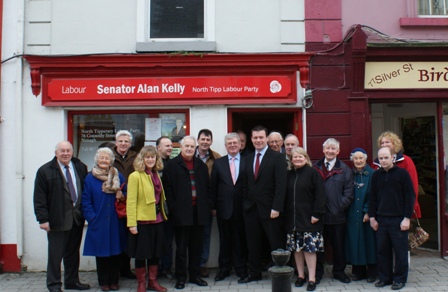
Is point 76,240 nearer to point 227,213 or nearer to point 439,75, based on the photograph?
point 227,213

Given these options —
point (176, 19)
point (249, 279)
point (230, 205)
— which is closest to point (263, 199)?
point (230, 205)

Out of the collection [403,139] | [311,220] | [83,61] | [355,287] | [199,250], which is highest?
[83,61]

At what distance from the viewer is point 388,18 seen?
291 inches

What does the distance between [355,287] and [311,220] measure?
1.10 metres

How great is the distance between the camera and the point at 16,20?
7.23m

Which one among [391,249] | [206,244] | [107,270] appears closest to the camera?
[391,249]

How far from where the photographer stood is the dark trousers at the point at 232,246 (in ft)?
21.2

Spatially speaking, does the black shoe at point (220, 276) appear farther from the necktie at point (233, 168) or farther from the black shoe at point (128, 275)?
the necktie at point (233, 168)

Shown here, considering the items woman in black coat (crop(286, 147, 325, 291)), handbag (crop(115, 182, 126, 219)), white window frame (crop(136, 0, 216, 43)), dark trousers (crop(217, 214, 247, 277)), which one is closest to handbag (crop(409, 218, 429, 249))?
woman in black coat (crop(286, 147, 325, 291))

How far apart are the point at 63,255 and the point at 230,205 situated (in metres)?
2.32

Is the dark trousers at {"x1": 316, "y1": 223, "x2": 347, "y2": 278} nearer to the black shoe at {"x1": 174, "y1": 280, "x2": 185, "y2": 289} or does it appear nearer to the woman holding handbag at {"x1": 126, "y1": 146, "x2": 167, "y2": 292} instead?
the black shoe at {"x1": 174, "y1": 280, "x2": 185, "y2": 289}

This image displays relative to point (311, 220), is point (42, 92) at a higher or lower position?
higher

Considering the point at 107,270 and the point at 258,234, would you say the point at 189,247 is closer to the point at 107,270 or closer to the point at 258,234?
the point at 258,234

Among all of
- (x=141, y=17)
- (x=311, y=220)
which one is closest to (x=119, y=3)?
(x=141, y=17)
